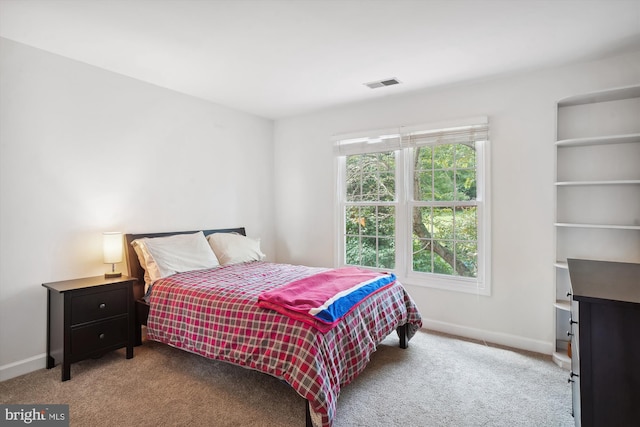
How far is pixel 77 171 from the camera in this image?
2.86 metres

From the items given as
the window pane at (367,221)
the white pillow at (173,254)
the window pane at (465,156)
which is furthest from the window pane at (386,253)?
the white pillow at (173,254)

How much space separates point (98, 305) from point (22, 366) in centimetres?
67

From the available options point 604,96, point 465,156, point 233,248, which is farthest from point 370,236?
point 604,96

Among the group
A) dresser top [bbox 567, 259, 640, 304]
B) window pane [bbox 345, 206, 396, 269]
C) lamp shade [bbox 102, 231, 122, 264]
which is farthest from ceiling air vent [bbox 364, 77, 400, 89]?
lamp shade [bbox 102, 231, 122, 264]

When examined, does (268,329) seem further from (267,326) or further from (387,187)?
(387,187)

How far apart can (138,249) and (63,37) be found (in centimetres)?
174

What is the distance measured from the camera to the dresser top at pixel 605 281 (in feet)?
4.49

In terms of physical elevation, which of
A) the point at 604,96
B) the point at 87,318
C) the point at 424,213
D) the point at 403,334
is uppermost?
the point at 604,96

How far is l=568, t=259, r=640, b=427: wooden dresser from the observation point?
129 centimetres

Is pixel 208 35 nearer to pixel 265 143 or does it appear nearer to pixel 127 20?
pixel 127 20

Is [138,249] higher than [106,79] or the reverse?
the reverse

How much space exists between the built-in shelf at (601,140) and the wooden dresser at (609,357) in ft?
5.18

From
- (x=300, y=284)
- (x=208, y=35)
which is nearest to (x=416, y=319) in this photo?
(x=300, y=284)

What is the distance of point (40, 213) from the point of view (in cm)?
265
